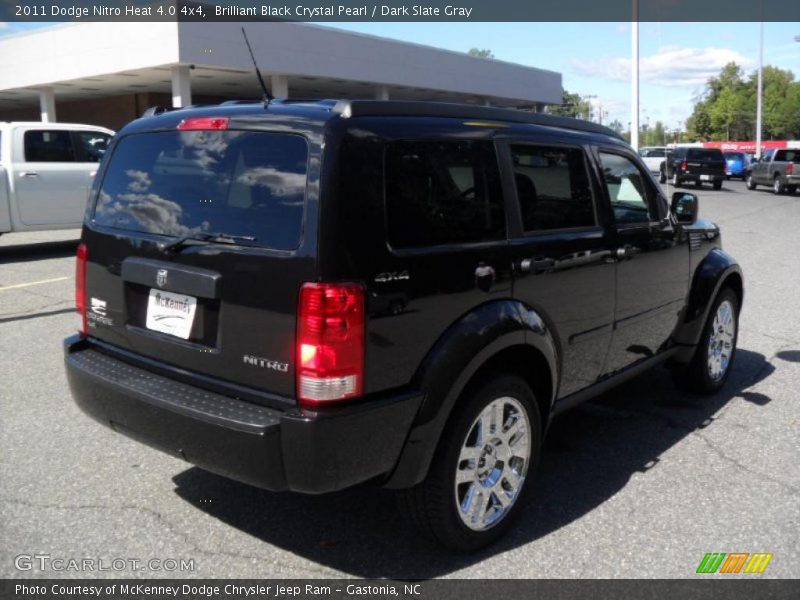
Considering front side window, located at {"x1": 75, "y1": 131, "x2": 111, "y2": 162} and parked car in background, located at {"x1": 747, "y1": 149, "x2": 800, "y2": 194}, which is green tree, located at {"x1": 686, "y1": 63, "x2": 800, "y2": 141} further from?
front side window, located at {"x1": 75, "y1": 131, "x2": 111, "y2": 162}

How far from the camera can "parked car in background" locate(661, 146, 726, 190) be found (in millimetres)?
32875

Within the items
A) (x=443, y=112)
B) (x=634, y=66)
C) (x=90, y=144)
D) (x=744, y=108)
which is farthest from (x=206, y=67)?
(x=744, y=108)

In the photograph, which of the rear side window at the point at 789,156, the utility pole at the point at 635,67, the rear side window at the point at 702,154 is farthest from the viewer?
the rear side window at the point at 702,154

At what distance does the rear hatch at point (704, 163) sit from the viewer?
108ft

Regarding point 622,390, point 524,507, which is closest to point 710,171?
point 622,390

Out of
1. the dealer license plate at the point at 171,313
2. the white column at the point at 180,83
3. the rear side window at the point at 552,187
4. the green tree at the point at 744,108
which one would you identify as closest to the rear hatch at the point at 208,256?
the dealer license plate at the point at 171,313

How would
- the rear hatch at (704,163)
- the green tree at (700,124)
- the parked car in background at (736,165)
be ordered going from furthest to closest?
the green tree at (700,124)
the parked car in background at (736,165)
the rear hatch at (704,163)

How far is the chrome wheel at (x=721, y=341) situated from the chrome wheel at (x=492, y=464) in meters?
2.44

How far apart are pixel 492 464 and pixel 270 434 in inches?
43.7

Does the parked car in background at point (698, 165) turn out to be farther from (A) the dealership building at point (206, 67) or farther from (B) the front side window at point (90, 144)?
(B) the front side window at point (90, 144)

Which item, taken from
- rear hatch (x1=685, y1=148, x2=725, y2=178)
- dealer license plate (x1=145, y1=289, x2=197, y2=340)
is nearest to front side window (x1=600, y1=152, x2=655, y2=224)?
dealer license plate (x1=145, y1=289, x2=197, y2=340)

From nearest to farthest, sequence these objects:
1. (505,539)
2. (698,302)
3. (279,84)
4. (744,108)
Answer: (505,539) → (698,302) → (279,84) → (744,108)

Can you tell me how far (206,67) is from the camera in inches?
1018

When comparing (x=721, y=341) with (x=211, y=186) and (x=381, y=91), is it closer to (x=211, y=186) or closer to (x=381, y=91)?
(x=211, y=186)
